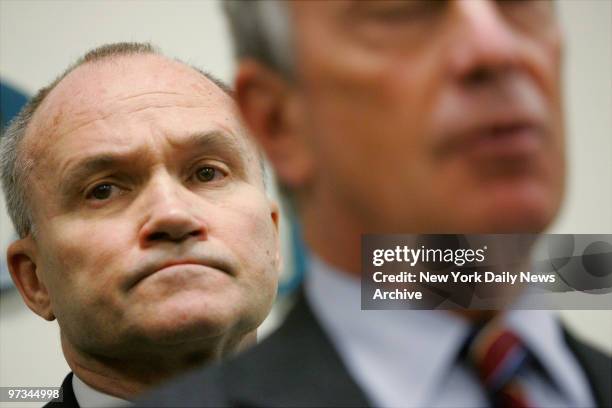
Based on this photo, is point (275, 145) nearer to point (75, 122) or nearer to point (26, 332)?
point (75, 122)

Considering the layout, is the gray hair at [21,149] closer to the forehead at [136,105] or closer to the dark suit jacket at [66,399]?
the forehead at [136,105]

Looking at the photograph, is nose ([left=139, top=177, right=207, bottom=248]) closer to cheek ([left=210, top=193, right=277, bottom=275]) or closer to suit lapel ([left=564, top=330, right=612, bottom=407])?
cheek ([left=210, top=193, right=277, bottom=275])

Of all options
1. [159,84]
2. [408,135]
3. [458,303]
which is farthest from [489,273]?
[159,84]

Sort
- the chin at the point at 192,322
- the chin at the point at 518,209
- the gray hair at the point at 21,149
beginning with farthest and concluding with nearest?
the gray hair at the point at 21,149, the chin at the point at 192,322, the chin at the point at 518,209

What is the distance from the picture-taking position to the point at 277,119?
63 cm

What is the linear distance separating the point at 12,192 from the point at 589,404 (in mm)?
651

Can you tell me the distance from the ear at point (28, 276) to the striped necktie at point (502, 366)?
50 centimetres

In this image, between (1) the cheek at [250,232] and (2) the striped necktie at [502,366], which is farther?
(1) the cheek at [250,232]

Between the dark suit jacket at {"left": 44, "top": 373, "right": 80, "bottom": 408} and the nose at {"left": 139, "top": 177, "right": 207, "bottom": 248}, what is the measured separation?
0.73 ft

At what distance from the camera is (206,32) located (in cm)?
87

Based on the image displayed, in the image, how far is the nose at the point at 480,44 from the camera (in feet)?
1.84

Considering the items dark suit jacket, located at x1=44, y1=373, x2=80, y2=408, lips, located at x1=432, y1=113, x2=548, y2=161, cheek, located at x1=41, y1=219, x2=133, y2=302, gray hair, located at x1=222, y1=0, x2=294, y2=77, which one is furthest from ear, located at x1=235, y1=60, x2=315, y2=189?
dark suit jacket, located at x1=44, y1=373, x2=80, y2=408

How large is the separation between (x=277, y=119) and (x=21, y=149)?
0.43m

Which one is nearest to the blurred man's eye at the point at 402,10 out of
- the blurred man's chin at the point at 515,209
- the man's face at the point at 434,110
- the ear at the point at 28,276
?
the man's face at the point at 434,110
